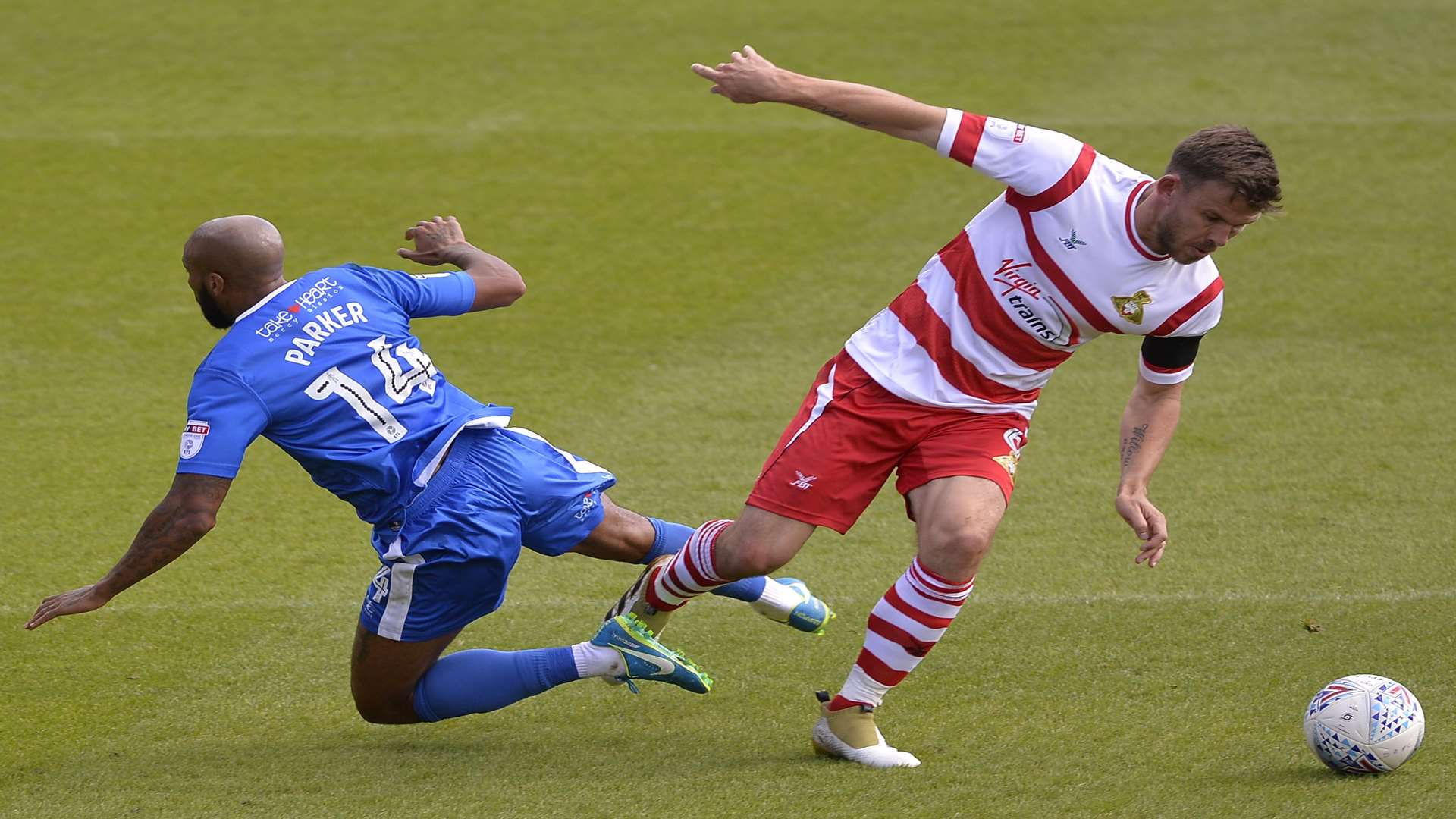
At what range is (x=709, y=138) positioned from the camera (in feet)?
36.4

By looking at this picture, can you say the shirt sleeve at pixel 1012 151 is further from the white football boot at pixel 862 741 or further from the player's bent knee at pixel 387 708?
the player's bent knee at pixel 387 708

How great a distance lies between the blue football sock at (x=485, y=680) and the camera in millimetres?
4309

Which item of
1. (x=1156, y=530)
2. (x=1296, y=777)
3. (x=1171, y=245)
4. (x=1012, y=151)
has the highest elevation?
(x=1012, y=151)

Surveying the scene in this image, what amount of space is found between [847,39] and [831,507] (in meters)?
9.06

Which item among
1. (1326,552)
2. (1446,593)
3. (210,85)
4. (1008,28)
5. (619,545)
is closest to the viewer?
(619,545)

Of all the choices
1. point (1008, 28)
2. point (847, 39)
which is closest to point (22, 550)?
point (847, 39)

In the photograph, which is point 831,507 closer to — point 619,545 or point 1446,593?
point 619,545

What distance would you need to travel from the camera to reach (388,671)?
425 cm

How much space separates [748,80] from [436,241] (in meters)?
1.14

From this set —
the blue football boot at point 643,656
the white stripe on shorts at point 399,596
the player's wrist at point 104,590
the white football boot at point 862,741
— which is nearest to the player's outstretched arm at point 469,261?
the white stripe on shorts at point 399,596

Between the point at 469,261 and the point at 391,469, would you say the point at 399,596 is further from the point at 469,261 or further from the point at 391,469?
the point at 469,261

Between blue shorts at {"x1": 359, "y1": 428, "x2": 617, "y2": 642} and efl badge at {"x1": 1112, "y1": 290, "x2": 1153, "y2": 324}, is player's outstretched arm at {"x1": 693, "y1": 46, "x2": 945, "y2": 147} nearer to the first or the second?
efl badge at {"x1": 1112, "y1": 290, "x2": 1153, "y2": 324}

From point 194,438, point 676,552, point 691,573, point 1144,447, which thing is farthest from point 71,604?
point 1144,447

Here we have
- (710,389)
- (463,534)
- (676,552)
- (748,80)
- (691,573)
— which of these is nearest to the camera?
(748,80)
